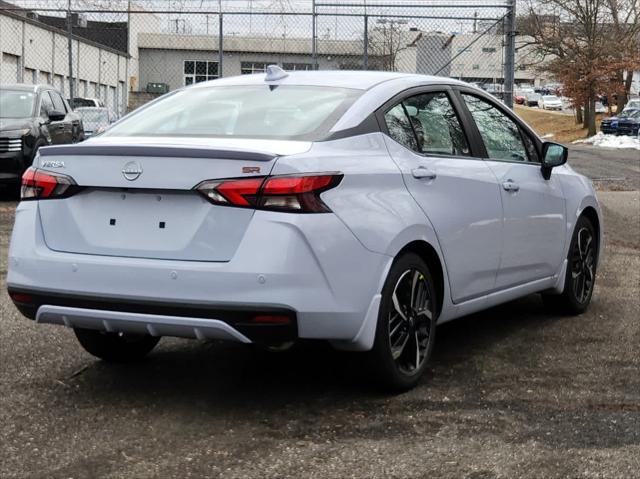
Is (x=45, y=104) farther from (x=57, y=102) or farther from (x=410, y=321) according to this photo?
(x=410, y=321)

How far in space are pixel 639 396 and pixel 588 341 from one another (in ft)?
4.19

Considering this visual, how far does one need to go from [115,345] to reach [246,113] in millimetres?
1431

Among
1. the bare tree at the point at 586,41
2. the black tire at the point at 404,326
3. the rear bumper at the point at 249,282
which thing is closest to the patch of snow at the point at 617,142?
the bare tree at the point at 586,41

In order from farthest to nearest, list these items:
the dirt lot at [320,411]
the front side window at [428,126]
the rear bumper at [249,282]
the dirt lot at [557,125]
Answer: the dirt lot at [557,125], the front side window at [428,126], the rear bumper at [249,282], the dirt lot at [320,411]

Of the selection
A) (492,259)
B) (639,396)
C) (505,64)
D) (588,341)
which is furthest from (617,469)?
(505,64)

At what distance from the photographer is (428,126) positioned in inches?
215

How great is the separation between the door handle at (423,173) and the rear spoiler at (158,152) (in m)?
0.98

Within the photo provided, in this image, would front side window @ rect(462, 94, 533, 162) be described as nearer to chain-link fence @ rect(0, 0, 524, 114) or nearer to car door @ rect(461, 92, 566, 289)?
car door @ rect(461, 92, 566, 289)

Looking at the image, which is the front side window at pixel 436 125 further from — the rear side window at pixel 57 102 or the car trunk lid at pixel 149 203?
the rear side window at pixel 57 102

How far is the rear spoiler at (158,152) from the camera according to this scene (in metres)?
4.30

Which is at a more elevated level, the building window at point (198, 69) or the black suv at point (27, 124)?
the building window at point (198, 69)

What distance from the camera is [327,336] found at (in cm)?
442

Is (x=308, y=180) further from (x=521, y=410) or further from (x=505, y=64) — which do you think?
Result: (x=505, y=64)

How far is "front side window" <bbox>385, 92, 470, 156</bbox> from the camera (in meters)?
5.20
